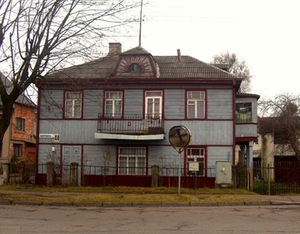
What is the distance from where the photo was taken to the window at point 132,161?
24.1 metres

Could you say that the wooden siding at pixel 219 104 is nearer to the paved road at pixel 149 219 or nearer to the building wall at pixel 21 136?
the paved road at pixel 149 219

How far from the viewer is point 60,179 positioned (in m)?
23.8

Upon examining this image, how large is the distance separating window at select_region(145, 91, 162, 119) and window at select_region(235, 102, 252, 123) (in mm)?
5208

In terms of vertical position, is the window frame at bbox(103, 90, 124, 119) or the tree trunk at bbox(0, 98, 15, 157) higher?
the window frame at bbox(103, 90, 124, 119)

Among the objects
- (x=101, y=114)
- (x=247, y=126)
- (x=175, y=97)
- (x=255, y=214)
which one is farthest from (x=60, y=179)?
(x=255, y=214)

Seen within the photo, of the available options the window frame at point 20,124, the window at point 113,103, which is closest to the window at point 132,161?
the window at point 113,103

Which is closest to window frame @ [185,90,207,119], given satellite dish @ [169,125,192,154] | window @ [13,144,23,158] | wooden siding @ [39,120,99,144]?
wooden siding @ [39,120,99,144]

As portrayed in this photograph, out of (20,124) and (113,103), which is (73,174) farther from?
(20,124)

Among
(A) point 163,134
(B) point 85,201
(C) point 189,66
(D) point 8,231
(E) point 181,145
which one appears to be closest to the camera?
(D) point 8,231

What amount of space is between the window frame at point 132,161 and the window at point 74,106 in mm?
3256

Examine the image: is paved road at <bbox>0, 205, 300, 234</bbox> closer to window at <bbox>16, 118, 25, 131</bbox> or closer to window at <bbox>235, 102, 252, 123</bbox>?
window at <bbox>235, 102, 252, 123</bbox>

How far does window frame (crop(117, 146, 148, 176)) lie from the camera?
24.1 m

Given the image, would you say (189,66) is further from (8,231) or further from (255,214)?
(8,231)

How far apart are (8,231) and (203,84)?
16.4 meters
